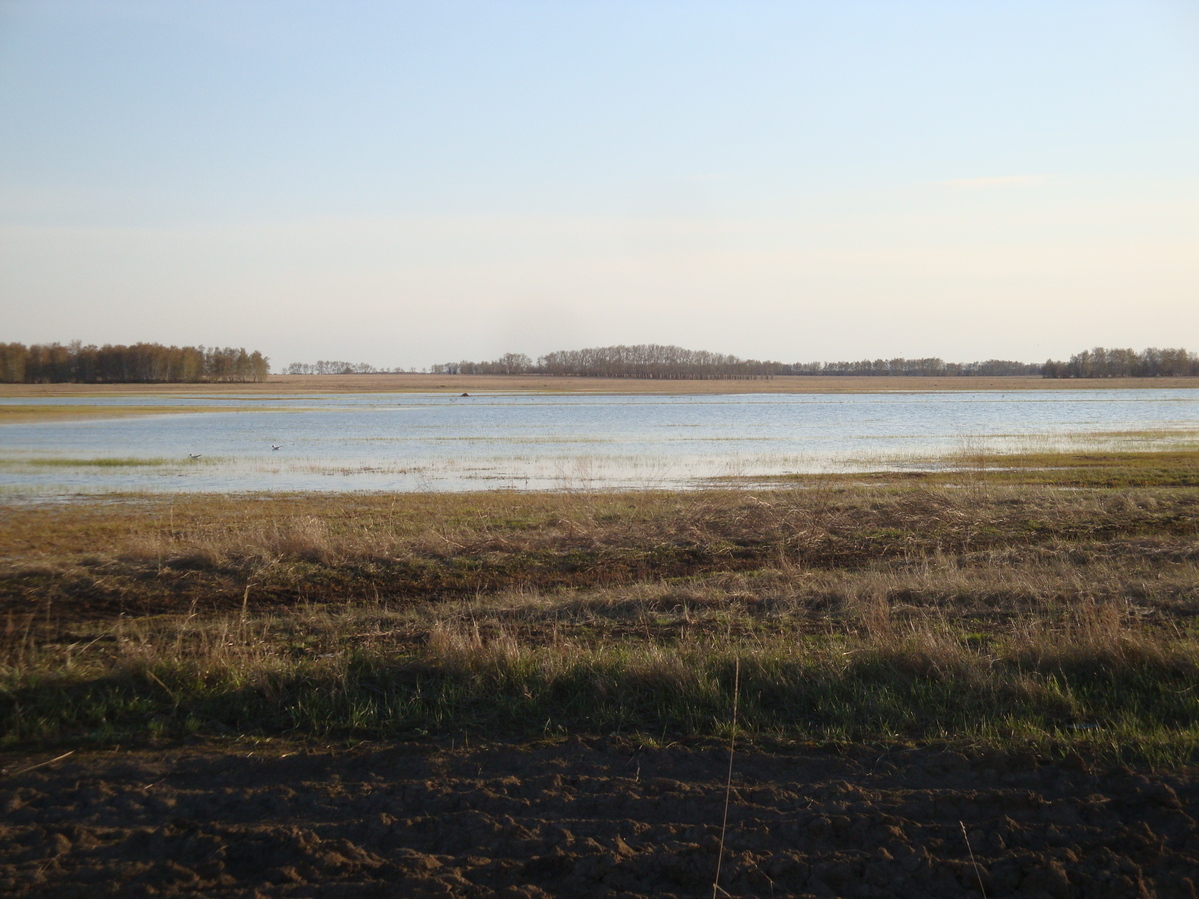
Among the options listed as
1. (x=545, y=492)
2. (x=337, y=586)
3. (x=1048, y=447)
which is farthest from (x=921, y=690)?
(x=1048, y=447)

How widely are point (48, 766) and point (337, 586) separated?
7.02 m

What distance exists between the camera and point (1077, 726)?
617 centimetres

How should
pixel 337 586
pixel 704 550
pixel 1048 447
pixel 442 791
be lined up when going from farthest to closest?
pixel 1048 447, pixel 704 550, pixel 337 586, pixel 442 791

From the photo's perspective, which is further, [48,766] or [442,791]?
[48,766]

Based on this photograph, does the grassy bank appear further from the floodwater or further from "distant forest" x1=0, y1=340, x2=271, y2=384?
"distant forest" x1=0, y1=340, x2=271, y2=384

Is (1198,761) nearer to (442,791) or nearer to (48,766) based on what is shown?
(442,791)

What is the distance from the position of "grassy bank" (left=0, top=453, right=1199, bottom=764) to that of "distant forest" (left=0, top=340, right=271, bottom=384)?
13244 cm

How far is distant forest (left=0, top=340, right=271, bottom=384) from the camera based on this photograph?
127 metres

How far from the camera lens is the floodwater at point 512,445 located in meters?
26.6

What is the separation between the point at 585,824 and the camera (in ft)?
15.9

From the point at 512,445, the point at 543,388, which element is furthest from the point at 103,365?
the point at 512,445

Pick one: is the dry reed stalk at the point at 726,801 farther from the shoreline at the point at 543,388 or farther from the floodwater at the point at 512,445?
the shoreline at the point at 543,388

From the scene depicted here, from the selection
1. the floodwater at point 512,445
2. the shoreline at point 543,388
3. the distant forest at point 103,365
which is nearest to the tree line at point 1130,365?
the shoreline at point 543,388

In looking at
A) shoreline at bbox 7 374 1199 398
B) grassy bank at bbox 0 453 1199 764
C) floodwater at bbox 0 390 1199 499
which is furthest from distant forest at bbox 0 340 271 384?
grassy bank at bbox 0 453 1199 764
